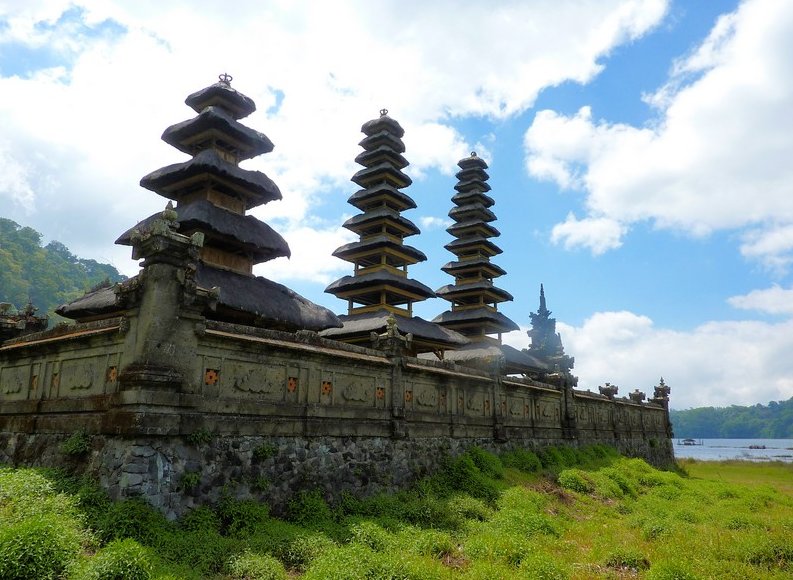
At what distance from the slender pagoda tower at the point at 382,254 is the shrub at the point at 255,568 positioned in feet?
66.8

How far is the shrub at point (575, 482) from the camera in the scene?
22.4 m

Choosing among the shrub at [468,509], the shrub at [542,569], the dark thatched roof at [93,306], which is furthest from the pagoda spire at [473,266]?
the shrub at [542,569]

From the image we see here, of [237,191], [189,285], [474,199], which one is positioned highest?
[474,199]

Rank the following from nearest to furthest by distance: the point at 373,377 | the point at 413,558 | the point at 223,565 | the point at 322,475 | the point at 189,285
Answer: the point at 223,565
the point at 413,558
the point at 189,285
the point at 322,475
the point at 373,377

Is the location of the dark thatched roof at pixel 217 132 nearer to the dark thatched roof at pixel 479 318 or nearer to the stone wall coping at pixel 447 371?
the stone wall coping at pixel 447 371

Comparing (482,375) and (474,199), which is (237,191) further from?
(474,199)

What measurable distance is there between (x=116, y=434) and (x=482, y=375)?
14569mm

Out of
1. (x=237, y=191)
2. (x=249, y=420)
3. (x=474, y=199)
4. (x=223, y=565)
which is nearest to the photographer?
(x=223, y=565)

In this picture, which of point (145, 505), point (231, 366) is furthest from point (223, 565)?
point (231, 366)

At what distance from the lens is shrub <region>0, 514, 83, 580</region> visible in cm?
862

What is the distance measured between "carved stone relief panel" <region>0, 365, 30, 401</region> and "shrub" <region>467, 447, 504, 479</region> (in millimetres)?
13820

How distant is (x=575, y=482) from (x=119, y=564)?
18013 millimetres

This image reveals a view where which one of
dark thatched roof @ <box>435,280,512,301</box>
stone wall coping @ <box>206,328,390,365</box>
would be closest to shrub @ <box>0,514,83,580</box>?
stone wall coping @ <box>206,328,390,365</box>

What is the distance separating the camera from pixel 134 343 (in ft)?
39.2
